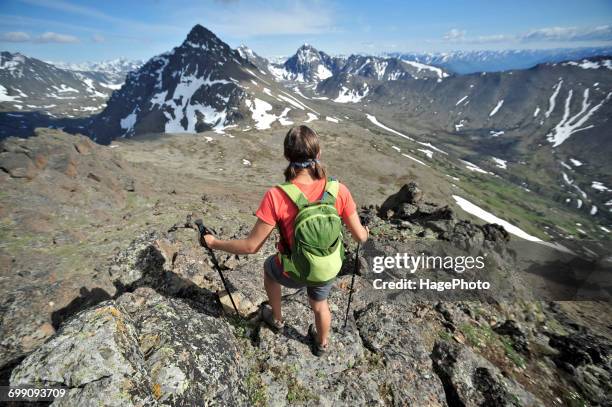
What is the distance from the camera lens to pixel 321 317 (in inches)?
237

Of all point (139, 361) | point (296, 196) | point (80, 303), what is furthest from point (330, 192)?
point (80, 303)

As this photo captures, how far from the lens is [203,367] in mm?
5293

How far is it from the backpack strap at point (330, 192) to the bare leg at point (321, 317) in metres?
2.16

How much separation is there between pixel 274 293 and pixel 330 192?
2788 mm

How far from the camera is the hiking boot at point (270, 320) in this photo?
6.84m

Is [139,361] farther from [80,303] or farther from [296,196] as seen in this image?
[80,303]

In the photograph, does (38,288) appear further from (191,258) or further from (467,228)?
(467,228)

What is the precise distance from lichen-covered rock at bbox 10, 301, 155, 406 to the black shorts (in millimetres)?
2592

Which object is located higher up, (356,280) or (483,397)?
A: (483,397)

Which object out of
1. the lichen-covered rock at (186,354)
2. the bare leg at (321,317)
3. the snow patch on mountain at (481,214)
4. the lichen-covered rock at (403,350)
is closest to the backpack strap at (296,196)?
the bare leg at (321,317)

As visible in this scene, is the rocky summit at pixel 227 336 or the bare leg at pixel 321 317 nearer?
the rocky summit at pixel 227 336

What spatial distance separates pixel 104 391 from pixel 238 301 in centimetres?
356

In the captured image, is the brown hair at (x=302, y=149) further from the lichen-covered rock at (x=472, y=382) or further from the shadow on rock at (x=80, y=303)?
the shadow on rock at (x=80, y=303)

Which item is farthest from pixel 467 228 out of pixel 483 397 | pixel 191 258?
pixel 191 258
